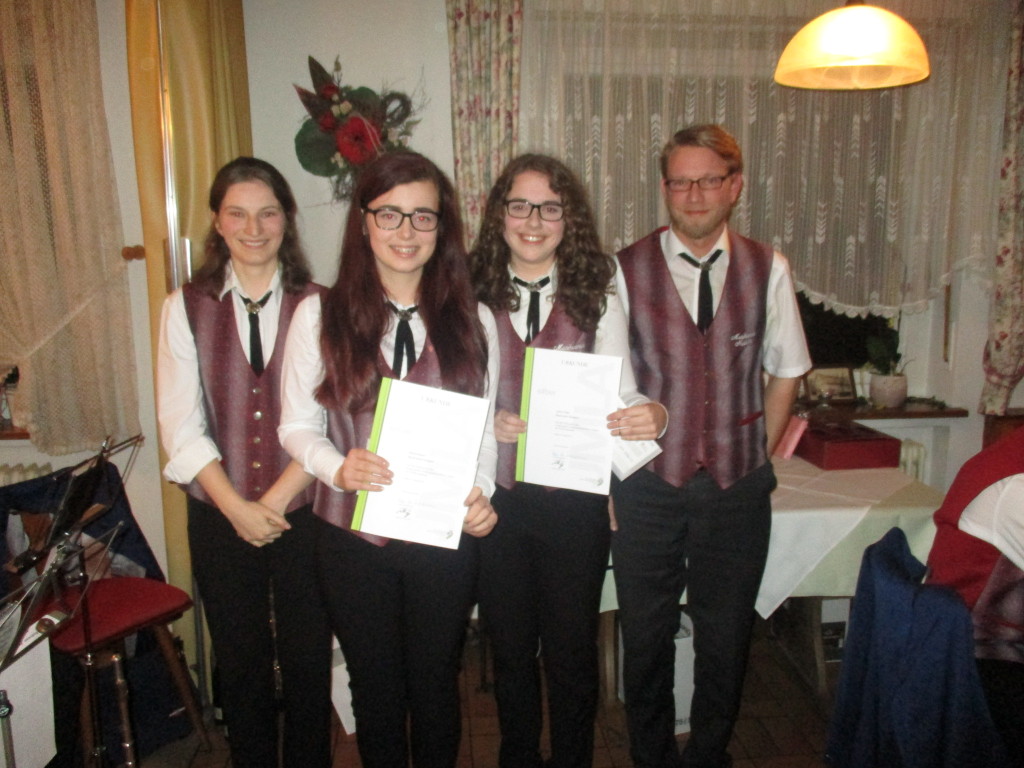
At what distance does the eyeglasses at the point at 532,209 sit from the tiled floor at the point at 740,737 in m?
1.65

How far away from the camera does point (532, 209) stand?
5.29 ft

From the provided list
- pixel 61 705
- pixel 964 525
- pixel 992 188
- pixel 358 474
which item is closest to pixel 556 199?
pixel 358 474


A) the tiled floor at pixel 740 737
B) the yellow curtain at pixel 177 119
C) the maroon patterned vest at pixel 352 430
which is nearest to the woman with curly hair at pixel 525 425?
the maroon patterned vest at pixel 352 430

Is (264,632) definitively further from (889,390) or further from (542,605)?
(889,390)

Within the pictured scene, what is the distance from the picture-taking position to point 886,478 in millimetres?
2494

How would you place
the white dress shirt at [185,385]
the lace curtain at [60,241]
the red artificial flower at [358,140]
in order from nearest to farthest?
1. the white dress shirt at [185,385]
2. the lace curtain at [60,241]
3. the red artificial flower at [358,140]

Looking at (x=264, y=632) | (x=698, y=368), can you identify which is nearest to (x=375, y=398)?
(x=264, y=632)

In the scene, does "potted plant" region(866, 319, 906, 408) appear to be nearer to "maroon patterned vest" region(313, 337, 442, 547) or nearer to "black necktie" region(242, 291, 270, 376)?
"maroon patterned vest" region(313, 337, 442, 547)

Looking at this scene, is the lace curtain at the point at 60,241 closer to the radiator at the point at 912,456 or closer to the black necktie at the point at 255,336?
the black necktie at the point at 255,336

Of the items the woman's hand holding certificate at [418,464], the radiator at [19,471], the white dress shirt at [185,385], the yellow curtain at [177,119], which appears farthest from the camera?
the radiator at [19,471]

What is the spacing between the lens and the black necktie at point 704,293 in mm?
1813

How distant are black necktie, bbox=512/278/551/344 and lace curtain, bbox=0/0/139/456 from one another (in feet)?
6.23

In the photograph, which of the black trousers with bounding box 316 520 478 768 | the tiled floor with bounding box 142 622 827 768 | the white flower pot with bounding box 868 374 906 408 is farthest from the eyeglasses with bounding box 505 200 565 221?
the white flower pot with bounding box 868 374 906 408

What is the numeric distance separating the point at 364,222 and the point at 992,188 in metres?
2.90
